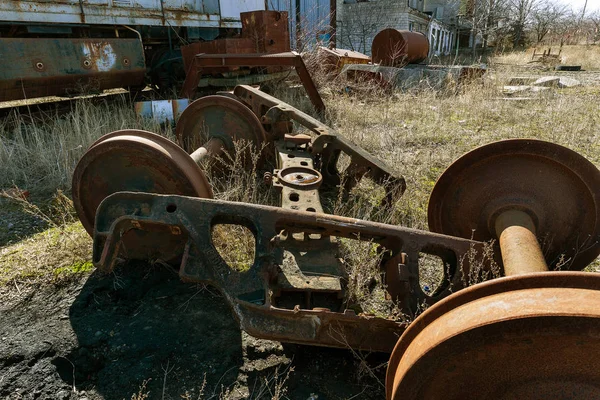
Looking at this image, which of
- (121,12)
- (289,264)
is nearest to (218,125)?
(289,264)

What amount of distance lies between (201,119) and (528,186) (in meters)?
2.99

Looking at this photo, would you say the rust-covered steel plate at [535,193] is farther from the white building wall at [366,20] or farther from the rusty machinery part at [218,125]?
the white building wall at [366,20]

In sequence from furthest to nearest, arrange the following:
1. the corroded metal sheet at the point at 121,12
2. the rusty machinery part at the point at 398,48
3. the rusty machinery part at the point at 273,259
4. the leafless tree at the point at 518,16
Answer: the leafless tree at the point at 518,16, the rusty machinery part at the point at 398,48, the corroded metal sheet at the point at 121,12, the rusty machinery part at the point at 273,259

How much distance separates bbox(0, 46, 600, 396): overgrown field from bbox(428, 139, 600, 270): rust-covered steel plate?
0.55m

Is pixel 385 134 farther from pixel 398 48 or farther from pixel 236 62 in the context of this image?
pixel 398 48

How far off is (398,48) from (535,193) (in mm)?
9280

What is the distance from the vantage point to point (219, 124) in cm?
399

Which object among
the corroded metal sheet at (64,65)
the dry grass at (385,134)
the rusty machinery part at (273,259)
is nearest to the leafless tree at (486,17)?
the dry grass at (385,134)

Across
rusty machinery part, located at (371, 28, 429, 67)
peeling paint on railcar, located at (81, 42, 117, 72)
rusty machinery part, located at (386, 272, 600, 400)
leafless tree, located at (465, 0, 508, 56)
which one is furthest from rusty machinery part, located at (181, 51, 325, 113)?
leafless tree, located at (465, 0, 508, 56)

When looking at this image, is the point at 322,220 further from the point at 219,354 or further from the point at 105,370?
the point at 105,370

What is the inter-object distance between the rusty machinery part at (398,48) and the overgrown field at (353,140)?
224cm

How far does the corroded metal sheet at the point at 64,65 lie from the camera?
4734mm

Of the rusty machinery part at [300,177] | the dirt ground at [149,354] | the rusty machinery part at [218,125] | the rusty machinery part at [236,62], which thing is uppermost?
the rusty machinery part at [236,62]

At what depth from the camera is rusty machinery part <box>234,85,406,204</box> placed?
3.18 meters
